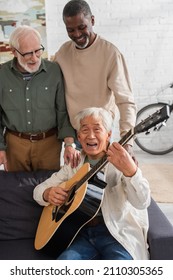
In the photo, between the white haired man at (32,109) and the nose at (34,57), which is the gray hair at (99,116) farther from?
the nose at (34,57)

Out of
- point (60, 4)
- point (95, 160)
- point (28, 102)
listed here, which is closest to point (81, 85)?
point (28, 102)

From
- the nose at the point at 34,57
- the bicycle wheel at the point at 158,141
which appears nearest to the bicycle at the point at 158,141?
the bicycle wheel at the point at 158,141

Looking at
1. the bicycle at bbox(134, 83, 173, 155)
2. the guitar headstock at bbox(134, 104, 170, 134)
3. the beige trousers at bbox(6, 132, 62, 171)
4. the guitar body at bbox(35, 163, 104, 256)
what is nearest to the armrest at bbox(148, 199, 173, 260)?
the guitar body at bbox(35, 163, 104, 256)

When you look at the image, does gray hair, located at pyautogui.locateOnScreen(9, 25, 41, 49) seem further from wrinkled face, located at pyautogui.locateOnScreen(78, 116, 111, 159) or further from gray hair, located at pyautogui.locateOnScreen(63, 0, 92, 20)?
wrinkled face, located at pyautogui.locateOnScreen(78, 116, 111, 159)

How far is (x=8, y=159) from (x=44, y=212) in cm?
48

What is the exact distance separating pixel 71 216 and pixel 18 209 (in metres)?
0.43

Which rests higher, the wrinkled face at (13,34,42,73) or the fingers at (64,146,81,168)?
the wrinkled face at (13,34,42,73)

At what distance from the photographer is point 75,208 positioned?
1.36 m

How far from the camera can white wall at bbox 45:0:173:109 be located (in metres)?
3.85

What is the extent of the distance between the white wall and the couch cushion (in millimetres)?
2429

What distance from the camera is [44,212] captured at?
1651mm

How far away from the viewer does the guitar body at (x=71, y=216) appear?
4.44 ft

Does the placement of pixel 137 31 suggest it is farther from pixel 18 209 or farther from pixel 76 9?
pixel 18 209
